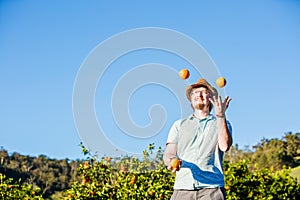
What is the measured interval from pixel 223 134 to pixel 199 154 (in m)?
0.25

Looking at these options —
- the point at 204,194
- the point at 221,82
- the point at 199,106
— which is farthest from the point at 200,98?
the point at 204,194

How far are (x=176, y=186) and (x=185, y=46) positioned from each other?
1329 mm

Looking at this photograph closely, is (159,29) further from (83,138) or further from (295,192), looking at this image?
(295,192)

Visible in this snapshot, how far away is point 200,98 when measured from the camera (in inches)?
131

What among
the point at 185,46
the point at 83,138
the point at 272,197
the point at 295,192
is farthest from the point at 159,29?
the point at 295,192

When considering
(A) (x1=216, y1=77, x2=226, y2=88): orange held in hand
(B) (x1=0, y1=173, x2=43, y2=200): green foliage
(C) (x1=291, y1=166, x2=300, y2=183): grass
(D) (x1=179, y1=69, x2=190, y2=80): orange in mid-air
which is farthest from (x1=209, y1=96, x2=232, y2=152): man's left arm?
(C) (x1=291, y1=166, x2=300, y2=183): grass

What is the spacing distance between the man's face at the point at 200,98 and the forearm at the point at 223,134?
321 mm

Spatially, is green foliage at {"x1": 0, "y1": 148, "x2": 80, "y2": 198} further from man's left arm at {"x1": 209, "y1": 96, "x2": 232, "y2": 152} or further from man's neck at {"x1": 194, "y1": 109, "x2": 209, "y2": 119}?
man's left arm at {"x1": 209, "y1": 96, "x2": 232, "y2": 152}

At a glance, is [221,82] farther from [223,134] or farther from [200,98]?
[223,134]

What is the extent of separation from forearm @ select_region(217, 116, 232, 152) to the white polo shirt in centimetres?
9

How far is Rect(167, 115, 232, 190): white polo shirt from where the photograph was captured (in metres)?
3.15

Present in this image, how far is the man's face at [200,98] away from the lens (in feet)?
11.0

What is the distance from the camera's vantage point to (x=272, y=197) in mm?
9781

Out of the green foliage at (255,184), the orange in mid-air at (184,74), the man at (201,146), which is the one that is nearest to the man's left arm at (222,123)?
the man at (201,146)
